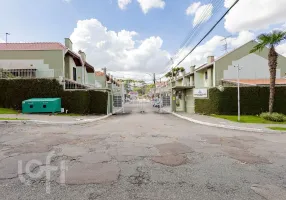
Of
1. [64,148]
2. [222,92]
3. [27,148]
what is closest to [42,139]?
[27,148]

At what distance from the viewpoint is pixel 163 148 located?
7043 millimetres

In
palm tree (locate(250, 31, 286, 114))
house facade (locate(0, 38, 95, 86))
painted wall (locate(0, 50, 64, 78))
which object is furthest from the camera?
painted wall (locate(0, 50, 64, 78))

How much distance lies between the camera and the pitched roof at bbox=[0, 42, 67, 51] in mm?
24425

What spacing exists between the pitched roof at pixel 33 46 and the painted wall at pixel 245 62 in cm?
1944

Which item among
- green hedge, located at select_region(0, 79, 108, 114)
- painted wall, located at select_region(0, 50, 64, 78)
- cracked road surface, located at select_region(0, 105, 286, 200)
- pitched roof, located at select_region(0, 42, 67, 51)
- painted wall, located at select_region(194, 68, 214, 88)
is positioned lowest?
cracked road surface, located at select_region(0, 105, 286, 200)

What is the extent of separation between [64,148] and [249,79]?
25699mm

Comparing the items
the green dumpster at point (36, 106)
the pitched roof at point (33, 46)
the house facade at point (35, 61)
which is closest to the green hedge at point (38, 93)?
the green dumpster at point (36, 106)

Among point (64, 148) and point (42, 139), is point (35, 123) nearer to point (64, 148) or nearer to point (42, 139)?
point (42, 139)

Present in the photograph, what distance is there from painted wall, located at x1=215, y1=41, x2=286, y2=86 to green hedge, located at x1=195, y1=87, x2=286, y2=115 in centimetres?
476

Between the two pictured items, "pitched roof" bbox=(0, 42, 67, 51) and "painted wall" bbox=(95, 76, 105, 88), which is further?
"painted wall" bbox=(95, 76, 105, 88)

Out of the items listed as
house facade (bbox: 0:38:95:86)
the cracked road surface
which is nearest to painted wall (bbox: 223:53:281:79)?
the cracked road surface

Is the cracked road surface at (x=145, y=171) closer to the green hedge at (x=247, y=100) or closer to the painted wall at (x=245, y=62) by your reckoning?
the green hedge at (x=247, y=100)

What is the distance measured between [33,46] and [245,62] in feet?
90.0

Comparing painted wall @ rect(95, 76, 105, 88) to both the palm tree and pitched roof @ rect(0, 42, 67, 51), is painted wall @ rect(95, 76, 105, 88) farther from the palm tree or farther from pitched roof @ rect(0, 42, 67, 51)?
the palm tree
